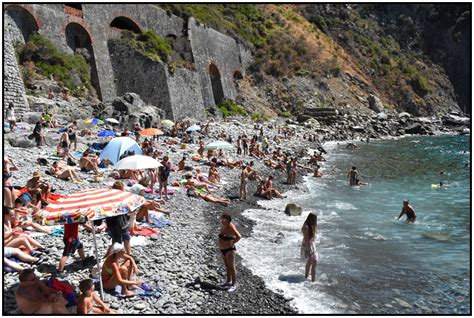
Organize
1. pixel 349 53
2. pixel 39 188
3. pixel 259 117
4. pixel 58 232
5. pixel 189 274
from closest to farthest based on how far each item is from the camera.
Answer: pixel 189 274, pixel 58 232, pixel 39 188, pixel 259 117, pixel 349 53

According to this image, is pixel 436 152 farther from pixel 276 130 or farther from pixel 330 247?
pixel 330 247

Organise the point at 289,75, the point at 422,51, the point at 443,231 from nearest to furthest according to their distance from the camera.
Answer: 1. the point at 443,231
2. the point at 289,75
3. the point at 422,51

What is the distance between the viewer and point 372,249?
37.5 feet

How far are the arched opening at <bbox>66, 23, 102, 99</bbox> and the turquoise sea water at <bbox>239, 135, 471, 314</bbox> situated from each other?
18219mm

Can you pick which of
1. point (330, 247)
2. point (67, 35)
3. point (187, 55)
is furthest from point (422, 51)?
point (330, 247)

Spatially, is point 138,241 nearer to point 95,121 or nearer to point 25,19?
point 95,121

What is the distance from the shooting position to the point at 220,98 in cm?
4444

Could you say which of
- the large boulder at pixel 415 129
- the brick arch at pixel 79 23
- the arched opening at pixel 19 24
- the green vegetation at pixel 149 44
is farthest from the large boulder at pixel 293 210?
the large boulder at pixel 415 129

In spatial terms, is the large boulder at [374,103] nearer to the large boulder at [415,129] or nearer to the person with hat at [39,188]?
the large boulder at [415,129]

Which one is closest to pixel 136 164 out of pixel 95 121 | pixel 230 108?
pixel 95 121

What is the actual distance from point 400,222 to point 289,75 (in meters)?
44.1

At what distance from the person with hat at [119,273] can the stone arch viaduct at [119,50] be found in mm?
16777

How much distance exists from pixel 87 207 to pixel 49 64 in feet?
79.2

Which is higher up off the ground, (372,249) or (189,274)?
(189,274)
